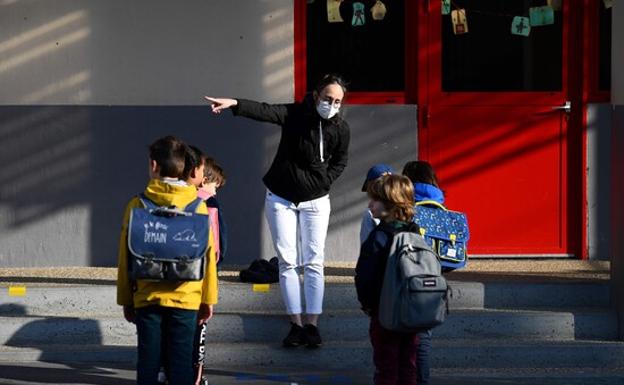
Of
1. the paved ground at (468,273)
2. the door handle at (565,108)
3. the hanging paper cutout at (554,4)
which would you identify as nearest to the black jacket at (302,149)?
the paved ground at (468,273)

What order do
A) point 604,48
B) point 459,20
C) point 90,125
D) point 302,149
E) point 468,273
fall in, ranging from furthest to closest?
point 604,48
point 459,20
point 90,125
point 468,273
point 302,149

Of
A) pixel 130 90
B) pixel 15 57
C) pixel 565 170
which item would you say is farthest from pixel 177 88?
pixel 565 170

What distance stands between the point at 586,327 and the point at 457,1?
10.2 feet

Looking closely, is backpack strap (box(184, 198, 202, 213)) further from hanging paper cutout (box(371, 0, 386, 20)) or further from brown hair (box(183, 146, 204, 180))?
hanging paper cutout (box(371, 0, 386, 20))

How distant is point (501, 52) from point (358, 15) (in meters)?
1.24

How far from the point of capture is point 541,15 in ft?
36.8

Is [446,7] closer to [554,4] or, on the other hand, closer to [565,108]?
[554,4]

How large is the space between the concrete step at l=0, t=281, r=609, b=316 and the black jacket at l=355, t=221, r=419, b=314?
2.50 metres

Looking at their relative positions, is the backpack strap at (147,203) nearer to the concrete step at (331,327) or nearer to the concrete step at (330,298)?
the concrete step at (331,327)

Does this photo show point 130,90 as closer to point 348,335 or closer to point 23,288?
point 23,288

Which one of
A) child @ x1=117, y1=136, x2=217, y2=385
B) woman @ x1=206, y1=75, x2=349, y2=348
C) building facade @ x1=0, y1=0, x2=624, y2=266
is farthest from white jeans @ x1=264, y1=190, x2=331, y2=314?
building facade @ x1=0, y1=0, x2=624, y2=266

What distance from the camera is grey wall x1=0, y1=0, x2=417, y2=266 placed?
35.1 ft

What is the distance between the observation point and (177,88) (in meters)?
10.8

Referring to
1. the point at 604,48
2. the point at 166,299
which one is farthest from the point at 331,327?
the point at 604,48
